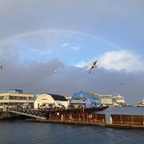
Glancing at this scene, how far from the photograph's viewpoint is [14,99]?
109 m

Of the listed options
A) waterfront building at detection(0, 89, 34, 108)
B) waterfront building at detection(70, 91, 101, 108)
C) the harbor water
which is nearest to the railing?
waterfront building at detection(0, 89, 34, 108)

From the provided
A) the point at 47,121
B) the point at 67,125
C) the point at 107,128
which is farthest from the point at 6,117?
the point at 107,128

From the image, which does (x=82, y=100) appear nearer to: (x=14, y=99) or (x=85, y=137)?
(x=14, y=99)

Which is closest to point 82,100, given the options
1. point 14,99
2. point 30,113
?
point 14,99

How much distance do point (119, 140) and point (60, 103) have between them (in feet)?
236

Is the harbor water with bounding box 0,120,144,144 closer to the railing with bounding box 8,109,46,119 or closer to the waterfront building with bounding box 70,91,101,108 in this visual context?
the railing with bounding box 8,109,46,119

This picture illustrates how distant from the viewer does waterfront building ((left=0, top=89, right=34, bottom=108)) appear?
10499cm

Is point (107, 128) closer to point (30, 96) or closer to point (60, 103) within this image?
point (60, 103)

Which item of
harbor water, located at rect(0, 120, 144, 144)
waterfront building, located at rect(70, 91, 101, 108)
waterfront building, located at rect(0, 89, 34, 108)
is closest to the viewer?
harbor water, located at rect(0, 120, 144, 144)

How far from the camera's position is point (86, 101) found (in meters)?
143

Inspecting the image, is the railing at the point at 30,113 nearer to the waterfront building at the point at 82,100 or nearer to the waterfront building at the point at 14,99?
the waterfront building at the point at 14,99

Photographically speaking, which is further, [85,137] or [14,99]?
[14,99]

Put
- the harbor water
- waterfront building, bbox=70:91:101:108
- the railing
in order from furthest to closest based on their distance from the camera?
waterfront building, bbox=70:91:101:108 < the railing < the harbor water

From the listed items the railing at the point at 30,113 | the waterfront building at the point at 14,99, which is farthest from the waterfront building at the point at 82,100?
the railing at the point at 30,113
